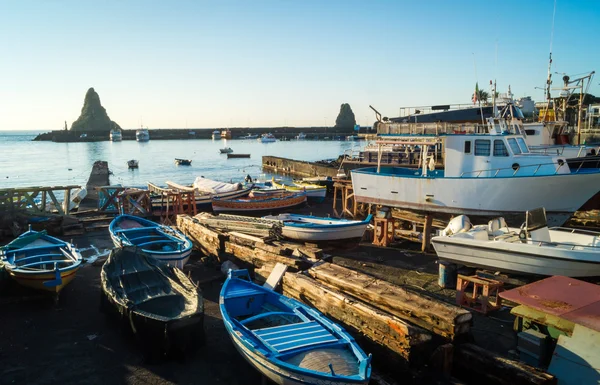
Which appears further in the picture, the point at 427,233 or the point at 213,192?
the point at 213,192

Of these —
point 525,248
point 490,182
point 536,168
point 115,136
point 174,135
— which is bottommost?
point 525,248

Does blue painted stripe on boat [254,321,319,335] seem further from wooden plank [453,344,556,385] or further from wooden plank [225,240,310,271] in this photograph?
wooden plank [225,240,310,271]

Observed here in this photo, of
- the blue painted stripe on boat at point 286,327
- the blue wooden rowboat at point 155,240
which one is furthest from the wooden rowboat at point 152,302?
the blue painted stripe on boat at point 286,327

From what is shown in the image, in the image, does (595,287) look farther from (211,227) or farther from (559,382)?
(211,227)

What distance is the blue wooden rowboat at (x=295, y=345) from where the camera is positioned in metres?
6.02

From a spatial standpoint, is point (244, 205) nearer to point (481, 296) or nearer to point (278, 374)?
point (481, 296)

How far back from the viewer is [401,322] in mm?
6945

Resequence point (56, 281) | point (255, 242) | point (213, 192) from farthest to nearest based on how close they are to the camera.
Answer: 1. point (213, 192)
2. point (255, 242)
3. point (56, 281)

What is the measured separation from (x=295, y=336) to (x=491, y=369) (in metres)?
3.36

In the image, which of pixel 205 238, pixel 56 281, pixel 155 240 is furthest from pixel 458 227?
pixel 56 281

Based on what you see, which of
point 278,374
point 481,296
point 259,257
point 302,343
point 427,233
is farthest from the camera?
point 427,233

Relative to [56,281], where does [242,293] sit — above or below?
above

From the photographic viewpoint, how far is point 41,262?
10648mm

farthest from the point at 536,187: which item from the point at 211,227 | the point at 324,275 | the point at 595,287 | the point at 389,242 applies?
the point at 211,227
